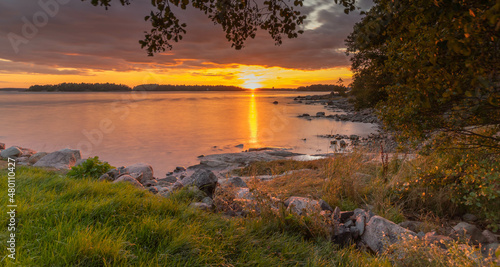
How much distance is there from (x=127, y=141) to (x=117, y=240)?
20.4 meters

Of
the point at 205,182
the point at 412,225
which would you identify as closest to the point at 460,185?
the point at 412,225

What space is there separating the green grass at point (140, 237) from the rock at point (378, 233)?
723 millimetres

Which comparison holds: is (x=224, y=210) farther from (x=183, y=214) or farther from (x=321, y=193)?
(x=321, y=193)

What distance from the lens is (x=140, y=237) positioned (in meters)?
3.20

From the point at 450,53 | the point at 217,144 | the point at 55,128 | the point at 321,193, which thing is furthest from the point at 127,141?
the point at 450,53

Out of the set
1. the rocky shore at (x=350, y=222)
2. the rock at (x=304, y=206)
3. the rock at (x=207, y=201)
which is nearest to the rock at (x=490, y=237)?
the rocky shore at (x=350, y=222)

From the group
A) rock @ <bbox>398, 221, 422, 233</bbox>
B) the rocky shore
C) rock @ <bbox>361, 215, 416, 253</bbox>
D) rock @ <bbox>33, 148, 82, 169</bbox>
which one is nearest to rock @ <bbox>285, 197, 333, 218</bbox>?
the rocky shore

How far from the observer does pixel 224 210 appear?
17.0 feet

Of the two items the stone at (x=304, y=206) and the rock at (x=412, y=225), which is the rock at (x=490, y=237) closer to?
the rock at (x=412, y=225)

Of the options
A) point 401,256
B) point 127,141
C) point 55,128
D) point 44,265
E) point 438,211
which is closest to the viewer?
point 44,265

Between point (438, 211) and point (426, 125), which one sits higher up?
point (426, 125)

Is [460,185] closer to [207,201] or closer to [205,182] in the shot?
[207,201]

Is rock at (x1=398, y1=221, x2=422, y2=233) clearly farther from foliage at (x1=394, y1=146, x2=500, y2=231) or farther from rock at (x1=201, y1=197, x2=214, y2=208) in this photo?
rock at (x1=201, y1=197, x2=214, y2=208)

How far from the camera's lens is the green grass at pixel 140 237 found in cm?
278
